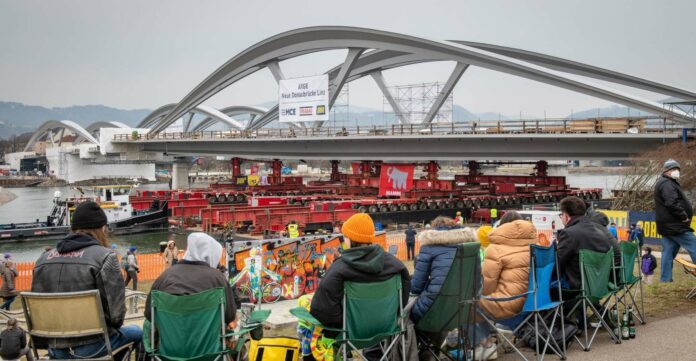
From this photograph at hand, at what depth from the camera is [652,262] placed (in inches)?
446

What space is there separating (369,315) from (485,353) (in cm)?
172

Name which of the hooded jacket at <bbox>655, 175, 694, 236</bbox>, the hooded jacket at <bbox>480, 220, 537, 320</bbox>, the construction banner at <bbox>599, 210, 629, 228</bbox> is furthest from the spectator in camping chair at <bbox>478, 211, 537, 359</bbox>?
the construction banner at <bbox>599, 210, 629, 228</bbox>

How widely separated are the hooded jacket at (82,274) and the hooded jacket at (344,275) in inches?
66.5

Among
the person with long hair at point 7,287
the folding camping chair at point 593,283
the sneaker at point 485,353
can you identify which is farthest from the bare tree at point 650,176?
the person with long hair at point 7,287

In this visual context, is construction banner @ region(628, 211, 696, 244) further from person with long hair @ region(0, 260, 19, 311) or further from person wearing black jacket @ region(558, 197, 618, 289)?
person with long hair @ region(0, 260, 19, 311)

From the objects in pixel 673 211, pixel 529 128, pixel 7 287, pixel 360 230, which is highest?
pixel 529 128

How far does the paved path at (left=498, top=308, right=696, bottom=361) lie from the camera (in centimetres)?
675

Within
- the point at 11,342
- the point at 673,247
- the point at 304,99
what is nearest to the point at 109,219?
the point at 304,99

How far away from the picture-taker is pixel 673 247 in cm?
967

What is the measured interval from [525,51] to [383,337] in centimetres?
5743

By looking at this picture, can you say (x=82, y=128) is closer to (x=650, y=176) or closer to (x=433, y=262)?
(x=650, y=176)

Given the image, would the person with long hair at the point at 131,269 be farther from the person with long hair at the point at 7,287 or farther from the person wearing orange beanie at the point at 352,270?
the person wearing orange beanie at the point at 352,270

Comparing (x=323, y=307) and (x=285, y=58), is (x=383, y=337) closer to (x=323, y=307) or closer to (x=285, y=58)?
(x=323, y=307)

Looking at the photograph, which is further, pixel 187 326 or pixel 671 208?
pixel 671 208
